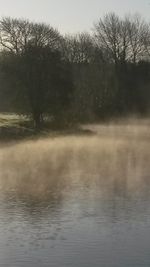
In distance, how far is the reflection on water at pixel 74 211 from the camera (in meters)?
11.6

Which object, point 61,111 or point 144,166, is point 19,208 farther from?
point 61,111

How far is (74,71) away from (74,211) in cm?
5052

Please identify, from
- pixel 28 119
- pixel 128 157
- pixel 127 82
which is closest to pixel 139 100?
pixel 127 82

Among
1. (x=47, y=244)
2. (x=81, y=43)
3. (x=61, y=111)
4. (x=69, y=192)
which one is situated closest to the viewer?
(x=47, y=244)

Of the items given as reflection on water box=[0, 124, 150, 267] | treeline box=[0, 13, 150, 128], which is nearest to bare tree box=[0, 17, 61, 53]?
treeline box=[0, 13, 150, 128]

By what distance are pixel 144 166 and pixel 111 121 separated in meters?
43.7

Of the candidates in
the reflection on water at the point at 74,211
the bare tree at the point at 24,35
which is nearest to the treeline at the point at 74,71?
the bare tree at the point at 24,35

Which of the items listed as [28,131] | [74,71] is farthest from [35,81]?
[74,71]

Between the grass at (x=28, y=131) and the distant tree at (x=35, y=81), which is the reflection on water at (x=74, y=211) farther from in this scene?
the distant tree at (x=35, y=81)

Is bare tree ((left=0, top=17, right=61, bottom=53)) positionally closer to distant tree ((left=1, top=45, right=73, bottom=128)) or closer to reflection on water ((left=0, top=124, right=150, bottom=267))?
distant tree ((left=1, top=45, right=73, bottom=128))

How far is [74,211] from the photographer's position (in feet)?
51.1

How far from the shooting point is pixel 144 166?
25.1 meters

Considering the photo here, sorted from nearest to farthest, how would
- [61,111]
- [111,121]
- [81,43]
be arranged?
[61,111]
[111,121]
[81,43]

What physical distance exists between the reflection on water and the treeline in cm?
2006
